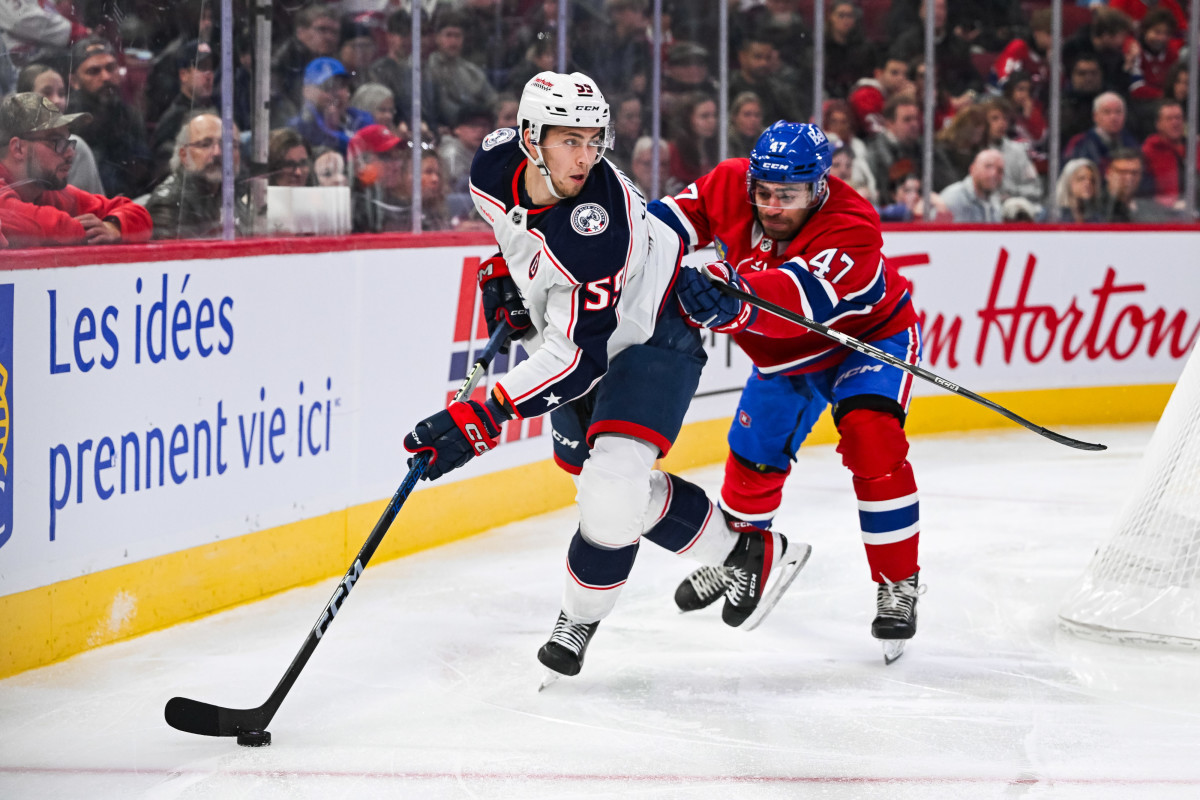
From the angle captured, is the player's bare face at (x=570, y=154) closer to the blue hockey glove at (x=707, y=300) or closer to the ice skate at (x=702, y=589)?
the blue hockey glove at (x=707, y=300)

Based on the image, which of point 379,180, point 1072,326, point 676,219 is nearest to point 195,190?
point 379,180

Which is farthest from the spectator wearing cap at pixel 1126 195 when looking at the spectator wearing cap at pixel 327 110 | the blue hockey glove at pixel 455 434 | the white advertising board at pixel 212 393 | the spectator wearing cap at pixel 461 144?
the blue hockey glove at pixel 455 434

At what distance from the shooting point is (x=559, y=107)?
2416 millimetres

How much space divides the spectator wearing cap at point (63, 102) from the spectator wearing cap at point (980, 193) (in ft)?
13.2

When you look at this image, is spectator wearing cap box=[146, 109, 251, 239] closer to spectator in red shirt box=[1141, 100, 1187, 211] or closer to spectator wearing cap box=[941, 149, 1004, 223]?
spectator wearing cap box=[941, 149, 1004, 223]

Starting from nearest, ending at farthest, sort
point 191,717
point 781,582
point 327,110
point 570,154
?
point 191,717 < point 570,154 < point 781,582 < point 327,110

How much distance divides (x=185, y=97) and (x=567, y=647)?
1.68m

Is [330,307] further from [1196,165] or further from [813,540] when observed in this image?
[1196,165]

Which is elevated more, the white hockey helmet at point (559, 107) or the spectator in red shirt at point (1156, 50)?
the spectator in red shirt at point (1156, 50)

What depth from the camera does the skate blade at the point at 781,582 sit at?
122 inches

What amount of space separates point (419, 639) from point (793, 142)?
1.34 m

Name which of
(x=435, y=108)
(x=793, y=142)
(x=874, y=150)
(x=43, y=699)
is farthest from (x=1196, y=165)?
(x=43, y=699)

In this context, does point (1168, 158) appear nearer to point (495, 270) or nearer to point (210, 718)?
point (495, 270)

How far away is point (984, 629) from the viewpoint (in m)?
3.18
